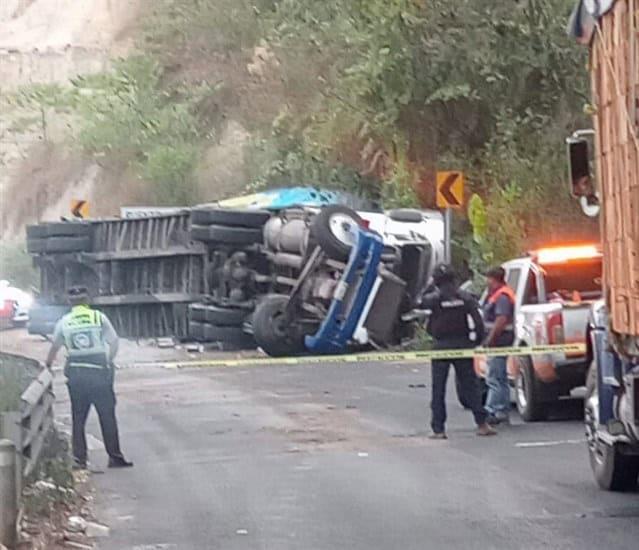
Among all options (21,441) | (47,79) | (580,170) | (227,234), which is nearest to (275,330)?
(227,234)

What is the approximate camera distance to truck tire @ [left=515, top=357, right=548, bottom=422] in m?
16.2

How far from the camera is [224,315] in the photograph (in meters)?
26.2

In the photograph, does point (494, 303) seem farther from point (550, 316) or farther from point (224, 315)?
point (224, 315)

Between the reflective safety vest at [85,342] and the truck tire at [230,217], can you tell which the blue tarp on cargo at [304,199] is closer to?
the truck tire at [230,217]

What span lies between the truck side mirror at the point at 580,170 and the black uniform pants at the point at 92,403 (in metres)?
4.87

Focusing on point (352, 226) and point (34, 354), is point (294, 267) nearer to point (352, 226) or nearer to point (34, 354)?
point (352, 226)

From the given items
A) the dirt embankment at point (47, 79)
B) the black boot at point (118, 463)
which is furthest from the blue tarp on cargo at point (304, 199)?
the dirt embankment at point (47, 79)

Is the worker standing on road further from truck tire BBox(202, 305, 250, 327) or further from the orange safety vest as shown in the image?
truck tire BBox(202, 305, 250, 327)

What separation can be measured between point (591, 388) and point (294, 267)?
47.7ft

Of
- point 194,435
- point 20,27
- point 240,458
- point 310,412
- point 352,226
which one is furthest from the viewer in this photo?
point 20,27

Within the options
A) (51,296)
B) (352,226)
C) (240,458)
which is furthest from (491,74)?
(240,458)

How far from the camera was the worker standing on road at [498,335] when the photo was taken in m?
16.1

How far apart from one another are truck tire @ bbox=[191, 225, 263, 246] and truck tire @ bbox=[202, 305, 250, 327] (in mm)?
1074

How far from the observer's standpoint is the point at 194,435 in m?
16.3
